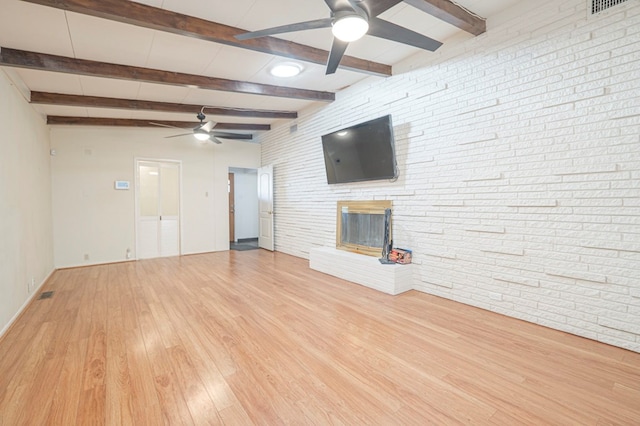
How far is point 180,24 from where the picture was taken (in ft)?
8.71

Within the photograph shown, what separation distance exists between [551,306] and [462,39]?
3100 mm

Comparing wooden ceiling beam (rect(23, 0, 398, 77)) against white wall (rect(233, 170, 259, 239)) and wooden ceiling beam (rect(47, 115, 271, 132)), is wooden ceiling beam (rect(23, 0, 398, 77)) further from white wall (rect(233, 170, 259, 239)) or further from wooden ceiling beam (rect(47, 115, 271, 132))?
white wall (rect(233, 170, 259, 239))

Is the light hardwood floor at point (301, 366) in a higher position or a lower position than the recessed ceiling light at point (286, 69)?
lower

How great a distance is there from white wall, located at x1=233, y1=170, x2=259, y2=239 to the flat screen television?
15.4 feet

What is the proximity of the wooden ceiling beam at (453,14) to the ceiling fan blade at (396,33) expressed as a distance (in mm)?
291

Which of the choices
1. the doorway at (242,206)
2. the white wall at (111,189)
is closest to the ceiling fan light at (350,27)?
the white wall at (111,189)

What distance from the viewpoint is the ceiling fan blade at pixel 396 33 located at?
229 cm

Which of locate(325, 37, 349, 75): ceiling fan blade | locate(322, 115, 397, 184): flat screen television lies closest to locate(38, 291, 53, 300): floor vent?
A: locate(322, 115, 397, 184): flat screen television

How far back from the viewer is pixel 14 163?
3.33m

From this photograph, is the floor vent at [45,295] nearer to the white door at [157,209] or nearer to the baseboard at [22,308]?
the baseboard at [22,308]

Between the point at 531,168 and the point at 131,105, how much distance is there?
18.8ft

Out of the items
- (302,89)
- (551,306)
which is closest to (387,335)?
(551,306)

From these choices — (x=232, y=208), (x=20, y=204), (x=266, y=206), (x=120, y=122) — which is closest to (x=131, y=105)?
(x=120, y=122)

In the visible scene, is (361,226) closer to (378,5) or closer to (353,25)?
(353,25)
